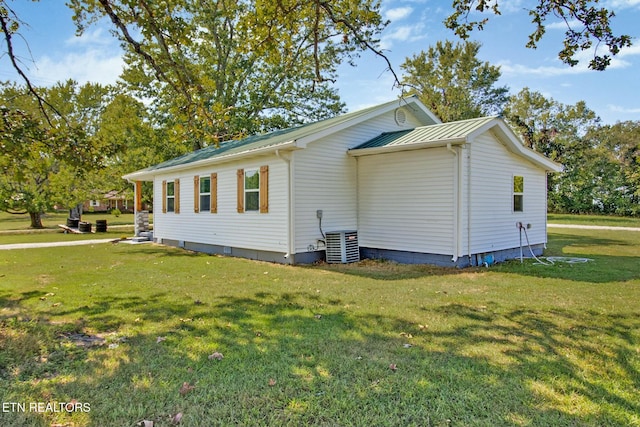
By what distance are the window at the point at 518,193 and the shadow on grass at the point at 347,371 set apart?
19.8 feet

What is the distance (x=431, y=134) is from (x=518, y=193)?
10.5 feet

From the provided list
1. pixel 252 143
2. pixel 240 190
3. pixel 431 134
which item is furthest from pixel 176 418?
pixel 252 143

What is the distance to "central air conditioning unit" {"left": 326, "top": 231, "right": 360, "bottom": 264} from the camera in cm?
1000

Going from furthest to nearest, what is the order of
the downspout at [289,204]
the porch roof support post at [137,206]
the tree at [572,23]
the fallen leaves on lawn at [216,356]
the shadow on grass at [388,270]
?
the porch roof support post at [137,206], the downspout at [289,204], the shadow on grass at [388,270], the tree at [572,23], the fallen leaves on lawn at [216,356]

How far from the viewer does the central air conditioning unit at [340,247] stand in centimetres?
1000

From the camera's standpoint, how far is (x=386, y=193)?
10.2 metres

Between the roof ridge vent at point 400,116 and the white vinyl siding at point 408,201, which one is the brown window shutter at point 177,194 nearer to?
the white vinyl siding at point 408,201

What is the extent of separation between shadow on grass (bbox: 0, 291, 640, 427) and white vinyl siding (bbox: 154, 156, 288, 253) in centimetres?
508

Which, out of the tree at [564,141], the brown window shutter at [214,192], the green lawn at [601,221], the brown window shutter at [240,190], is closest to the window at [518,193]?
the brown window shutter at [240,190]

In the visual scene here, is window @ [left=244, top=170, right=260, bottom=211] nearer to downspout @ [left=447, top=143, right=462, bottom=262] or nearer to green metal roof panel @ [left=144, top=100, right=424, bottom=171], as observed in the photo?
green metal roof panel @ [left=144, top=100, right=424, bottom=171]

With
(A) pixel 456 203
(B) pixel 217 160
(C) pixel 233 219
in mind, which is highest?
(B) pixel 217 160

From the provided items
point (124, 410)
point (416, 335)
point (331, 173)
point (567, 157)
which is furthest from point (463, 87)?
point (124, 410)

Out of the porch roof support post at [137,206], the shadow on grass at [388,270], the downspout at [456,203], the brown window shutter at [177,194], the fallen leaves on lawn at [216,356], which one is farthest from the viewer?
the porch roof support post at [137,206]

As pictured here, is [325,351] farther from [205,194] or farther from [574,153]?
[574,153]
